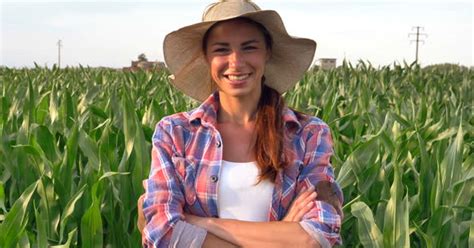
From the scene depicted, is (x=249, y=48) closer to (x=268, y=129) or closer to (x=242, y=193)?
(x=268, y=129)

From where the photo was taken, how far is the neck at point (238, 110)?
1.85 m

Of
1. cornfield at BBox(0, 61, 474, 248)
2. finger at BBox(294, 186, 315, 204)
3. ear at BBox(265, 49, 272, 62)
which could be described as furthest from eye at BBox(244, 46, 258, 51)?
cornfield at BBox(0, 61, 474, 248)

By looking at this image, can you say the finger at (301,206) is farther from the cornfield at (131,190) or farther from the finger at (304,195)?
the cornfield at (131,190)

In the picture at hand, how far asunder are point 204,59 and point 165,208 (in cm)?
50

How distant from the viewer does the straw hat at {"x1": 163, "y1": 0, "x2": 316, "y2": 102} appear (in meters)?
1.91

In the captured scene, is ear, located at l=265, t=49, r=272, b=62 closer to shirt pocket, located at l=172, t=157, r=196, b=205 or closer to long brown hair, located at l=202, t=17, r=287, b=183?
long brown hair, located at l=202, t=17, r=287, b=183

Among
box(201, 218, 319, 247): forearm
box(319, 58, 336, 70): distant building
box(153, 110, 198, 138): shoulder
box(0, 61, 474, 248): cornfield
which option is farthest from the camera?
box(319, 58, 336, 70): distant building

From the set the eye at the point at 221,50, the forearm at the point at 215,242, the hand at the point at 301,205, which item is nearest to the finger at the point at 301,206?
the hand at the point at 301,205

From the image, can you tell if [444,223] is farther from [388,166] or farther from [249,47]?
[249,47]

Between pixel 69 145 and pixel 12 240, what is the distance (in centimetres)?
54

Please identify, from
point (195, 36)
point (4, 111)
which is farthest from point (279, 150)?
point (4, 111)

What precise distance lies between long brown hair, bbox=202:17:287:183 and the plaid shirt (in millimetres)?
30

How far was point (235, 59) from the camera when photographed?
68.6 inches

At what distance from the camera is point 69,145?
2.37 m
